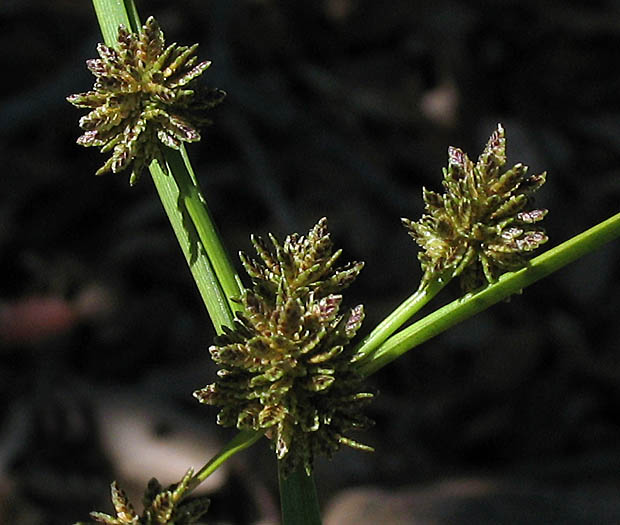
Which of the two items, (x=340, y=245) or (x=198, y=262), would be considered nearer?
(x=198, y=262)

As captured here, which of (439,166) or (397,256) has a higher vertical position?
(439,166)

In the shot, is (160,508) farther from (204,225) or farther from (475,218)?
(475,218)

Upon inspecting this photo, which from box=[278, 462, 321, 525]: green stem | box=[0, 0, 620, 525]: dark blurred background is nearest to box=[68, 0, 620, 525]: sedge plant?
box=[278, 462, 321, 525]: green stem

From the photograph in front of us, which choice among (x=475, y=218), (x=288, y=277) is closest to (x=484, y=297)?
(x=475, y=218)

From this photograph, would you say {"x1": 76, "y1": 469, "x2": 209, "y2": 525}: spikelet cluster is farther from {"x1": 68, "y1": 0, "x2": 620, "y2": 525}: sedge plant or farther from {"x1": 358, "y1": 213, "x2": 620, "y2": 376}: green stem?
{"x1": 358, "y1": 213, "x2": 620, "y2": 376}: green stem

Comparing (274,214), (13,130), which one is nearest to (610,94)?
(274,214)

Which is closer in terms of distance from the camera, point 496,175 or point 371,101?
point 496,175

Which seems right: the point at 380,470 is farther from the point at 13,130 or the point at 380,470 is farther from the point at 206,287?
the point at 206,287
